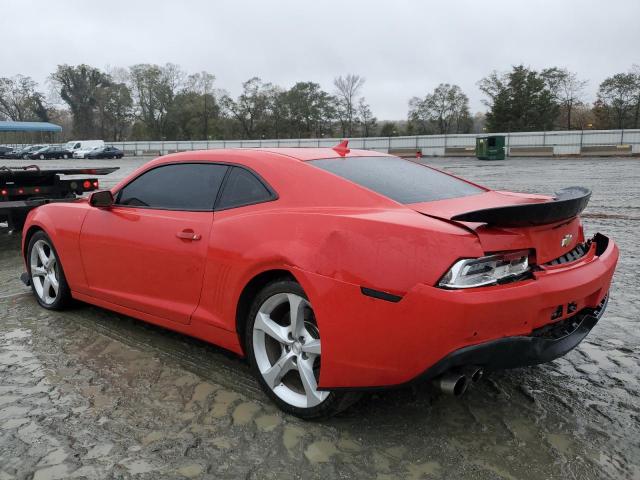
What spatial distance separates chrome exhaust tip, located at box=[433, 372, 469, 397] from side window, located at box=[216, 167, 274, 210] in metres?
1.33

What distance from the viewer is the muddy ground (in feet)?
8.29

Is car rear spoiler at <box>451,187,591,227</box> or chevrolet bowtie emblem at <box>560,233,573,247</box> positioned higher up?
car rear spoiler at <box>451,187,591,227</box>

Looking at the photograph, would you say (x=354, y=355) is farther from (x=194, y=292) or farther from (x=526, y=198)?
(x=526, y=198)

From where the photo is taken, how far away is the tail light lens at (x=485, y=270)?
7.83ft

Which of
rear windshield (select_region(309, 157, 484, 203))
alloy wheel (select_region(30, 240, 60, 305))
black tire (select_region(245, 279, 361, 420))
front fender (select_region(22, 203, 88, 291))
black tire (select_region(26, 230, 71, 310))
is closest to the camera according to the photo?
black tire (select_region(245, 279, 361, 420))

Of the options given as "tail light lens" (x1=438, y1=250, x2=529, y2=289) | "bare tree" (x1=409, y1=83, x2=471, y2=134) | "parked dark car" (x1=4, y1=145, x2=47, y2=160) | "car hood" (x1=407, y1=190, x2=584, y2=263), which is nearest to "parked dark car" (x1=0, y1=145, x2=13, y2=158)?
"parked dark car" (x1=4, y1=145, x2=47, y2=160)

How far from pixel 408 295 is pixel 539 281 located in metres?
0.63

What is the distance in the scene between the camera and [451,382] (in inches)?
97.2

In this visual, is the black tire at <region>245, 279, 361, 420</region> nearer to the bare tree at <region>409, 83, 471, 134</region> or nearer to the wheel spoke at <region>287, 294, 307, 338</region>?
the wheel spoke at <region>287, 294, 307, 338</region>

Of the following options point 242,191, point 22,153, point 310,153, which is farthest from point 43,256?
point 22,153

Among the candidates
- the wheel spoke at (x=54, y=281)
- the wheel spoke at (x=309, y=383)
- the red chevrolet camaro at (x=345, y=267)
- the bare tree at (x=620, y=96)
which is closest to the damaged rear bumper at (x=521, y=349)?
the red chevrolet camaro at (x=345, y=267)

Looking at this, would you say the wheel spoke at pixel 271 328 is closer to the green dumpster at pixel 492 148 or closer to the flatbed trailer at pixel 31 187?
the flatbed trailer at pixel 31 187

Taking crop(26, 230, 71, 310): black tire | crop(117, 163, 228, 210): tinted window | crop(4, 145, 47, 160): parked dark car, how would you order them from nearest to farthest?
1. crop(117, 163, 228, 210): tinted window
2. crop(26, 230, 71, 310): black tire
3. crop(4, 145, 47, 160): parked dark car

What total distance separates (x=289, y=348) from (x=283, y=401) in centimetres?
28
